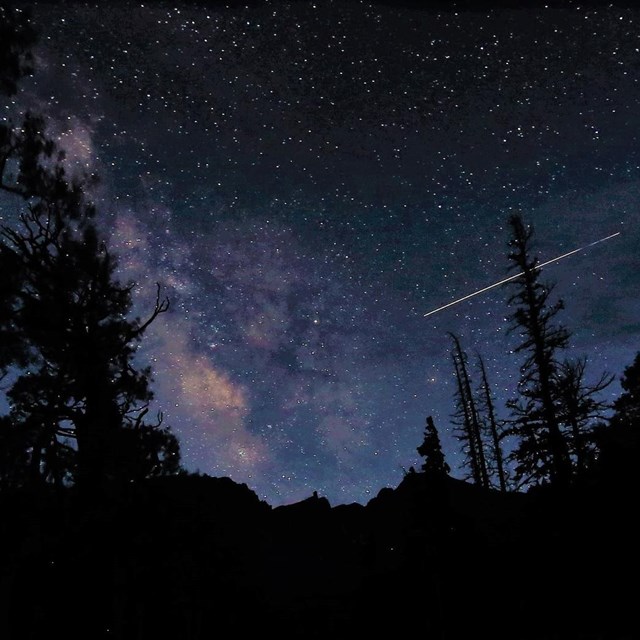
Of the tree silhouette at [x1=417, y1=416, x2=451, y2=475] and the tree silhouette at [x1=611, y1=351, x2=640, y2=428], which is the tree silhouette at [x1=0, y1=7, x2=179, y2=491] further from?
the tree silhouette at [x1=611, y1=351, x2=640, y2=428]

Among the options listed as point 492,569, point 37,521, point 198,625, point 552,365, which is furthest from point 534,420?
point 37,521

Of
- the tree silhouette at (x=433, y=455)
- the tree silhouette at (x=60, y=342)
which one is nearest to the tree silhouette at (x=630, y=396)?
the tree silhouette at (x=433, y=455)

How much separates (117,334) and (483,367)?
27.1m

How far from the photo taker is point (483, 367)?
34.0 metres

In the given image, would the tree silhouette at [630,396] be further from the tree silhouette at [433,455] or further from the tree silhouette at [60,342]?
the tree silhouette at [60,342]

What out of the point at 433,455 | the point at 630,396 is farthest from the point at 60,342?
the point at 630,396

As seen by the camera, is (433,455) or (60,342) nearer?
Answer: (60,342)

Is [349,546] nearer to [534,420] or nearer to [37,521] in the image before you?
[534,420]

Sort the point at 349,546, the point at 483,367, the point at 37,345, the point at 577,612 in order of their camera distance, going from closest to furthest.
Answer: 1. the point at 37,345
2. the point at 577,612
3. the point at 349,546
4. the point at 483,367

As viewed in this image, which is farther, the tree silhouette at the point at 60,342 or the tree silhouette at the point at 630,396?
the tree silhouette at the point at 630,396

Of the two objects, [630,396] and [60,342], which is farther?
[630,396]

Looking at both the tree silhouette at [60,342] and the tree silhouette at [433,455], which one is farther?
the tree silhouette at [433,455]

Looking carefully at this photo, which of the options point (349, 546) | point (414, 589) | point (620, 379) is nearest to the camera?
point (414, 589)

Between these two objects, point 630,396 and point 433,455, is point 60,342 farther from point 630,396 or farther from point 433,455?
point 630,396
